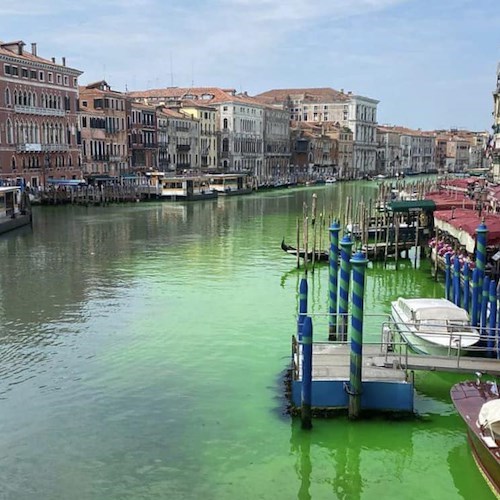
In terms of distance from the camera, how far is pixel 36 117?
37.0 meters

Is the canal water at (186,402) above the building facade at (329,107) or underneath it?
underneath

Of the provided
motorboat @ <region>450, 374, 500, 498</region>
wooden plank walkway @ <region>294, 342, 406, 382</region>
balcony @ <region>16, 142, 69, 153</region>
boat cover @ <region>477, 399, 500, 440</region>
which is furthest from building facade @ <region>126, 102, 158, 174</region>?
boat cover @ <region>477, 399, 500, 440</region>

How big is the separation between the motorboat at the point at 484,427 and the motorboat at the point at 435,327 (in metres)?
1.19

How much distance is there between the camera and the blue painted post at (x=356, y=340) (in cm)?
717

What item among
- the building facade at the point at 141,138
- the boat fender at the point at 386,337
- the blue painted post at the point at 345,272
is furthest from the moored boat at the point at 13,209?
the building facade at the point at 141,138

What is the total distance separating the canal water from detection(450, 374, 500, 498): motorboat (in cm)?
26

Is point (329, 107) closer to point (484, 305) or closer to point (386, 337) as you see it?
point (484, 305)

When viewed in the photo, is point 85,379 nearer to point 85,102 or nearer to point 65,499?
point 65,499

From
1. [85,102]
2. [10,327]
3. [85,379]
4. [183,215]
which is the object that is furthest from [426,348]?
[85,102]

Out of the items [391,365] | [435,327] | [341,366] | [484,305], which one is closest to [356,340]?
[341,366]

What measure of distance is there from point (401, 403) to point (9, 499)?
13.7 ft

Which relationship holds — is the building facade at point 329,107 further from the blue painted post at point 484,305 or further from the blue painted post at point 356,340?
the blue painted post at point 356,340

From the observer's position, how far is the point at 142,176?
4678 centimetres

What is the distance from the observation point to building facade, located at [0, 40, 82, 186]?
34.2 m
